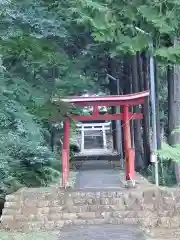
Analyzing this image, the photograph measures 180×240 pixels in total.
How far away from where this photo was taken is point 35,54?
9.46 meters

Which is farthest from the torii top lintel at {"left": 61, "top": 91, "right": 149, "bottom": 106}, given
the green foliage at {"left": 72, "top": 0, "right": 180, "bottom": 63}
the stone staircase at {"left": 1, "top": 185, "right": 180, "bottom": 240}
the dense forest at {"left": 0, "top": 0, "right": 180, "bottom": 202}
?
the stone staircase at {"left": 1, "top": 185, "right": 180, "bottom": 240}

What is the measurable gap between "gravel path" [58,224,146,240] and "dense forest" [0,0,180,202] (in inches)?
64.1

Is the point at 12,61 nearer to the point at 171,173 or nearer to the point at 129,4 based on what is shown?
the point at 129,4

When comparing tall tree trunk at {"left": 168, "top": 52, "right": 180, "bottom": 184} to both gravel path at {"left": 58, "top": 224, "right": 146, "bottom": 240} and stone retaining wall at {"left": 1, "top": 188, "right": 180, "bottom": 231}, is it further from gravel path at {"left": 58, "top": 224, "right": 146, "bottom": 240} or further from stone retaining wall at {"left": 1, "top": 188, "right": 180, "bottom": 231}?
gravel path at {"left": 58, "top": 224, "right": 146, "bottom": 240}

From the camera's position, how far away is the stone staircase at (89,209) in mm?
10305

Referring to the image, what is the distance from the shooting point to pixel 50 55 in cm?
994

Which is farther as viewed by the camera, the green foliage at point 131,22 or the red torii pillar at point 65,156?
the red torii pillar at point 65,156

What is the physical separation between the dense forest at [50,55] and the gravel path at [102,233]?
1629 mm

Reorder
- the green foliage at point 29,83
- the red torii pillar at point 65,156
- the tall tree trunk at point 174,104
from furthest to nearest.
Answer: the tall tree trunk at point 174,104 → the red torii pillar at point 65,156 → the green foliage at point 29,83

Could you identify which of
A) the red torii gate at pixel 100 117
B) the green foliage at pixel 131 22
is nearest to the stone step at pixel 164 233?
the red torii gate at pixel 100 117

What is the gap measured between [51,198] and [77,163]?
9811mm

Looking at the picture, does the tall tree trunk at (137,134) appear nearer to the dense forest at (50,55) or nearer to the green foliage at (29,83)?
the dense forest at (50,55)

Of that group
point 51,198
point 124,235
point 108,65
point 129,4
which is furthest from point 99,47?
point 124,235

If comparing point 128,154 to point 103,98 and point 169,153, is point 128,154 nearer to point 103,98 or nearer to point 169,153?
point 103,98
